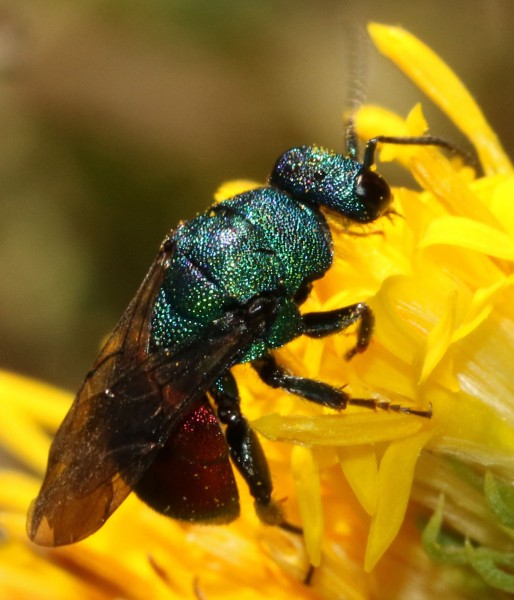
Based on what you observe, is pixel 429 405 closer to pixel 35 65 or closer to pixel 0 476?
pixel 0 476

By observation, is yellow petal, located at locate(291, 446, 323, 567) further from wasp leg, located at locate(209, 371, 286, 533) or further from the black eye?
the black eye

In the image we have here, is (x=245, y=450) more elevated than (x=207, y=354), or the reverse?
(x=207, y=354)

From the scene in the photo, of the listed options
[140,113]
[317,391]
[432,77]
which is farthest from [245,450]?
[140,113]

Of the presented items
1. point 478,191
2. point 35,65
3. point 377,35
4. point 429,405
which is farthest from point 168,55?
point 429,405

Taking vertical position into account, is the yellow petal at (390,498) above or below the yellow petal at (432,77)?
below

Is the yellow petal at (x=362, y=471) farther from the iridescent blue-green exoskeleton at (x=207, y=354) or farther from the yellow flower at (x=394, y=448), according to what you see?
the iridescent blue-green exoskeleton at (x=207, y=354)

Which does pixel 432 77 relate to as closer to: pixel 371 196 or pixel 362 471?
pixel 371 196

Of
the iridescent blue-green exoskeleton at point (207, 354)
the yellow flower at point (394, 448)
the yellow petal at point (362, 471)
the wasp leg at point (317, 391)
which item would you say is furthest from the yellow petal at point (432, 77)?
the yellow petal at point (362, 471)
